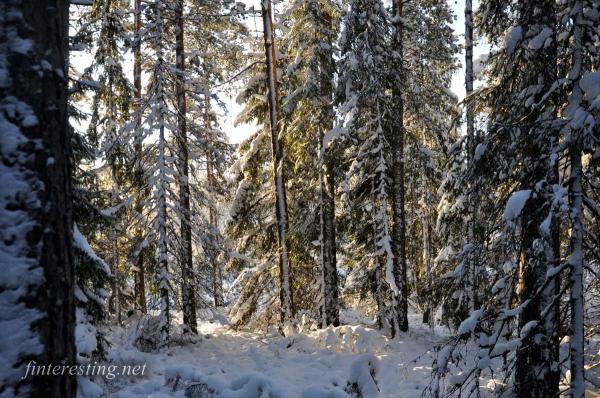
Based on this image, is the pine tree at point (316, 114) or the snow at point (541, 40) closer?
the snow at point (541, 40)

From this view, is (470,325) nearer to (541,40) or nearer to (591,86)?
(591,86)

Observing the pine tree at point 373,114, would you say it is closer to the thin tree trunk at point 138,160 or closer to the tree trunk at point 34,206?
the thin tree trunk at point 138,160

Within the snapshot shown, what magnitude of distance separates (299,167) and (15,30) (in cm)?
1339

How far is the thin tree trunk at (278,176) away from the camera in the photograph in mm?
13055

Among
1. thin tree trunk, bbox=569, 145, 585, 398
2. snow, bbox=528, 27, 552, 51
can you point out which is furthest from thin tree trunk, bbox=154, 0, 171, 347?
thin tree trunk, bbox=569, 145, 585, 398

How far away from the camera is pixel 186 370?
726 cm

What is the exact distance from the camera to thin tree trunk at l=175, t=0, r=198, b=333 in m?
13.1

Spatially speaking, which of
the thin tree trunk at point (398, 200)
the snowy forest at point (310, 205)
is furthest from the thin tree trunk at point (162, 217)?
the thin tree trunk at point (398, 200)

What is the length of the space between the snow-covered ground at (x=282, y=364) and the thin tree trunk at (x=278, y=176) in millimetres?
1201

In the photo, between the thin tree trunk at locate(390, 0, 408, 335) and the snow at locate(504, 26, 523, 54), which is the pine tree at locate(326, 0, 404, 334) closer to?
the thin tree trunk at locate(390, 0, 408, 335)

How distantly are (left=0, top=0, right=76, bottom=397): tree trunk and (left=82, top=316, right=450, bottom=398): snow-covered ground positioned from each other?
4.66 m

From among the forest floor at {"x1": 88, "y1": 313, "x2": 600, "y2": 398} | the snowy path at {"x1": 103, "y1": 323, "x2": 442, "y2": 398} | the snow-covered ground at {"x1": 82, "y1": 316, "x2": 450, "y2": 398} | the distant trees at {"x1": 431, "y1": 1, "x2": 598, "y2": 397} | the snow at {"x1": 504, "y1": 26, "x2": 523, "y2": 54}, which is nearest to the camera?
the distant trees at {"x1": 431, "y1": 1, "x2": 598, "y2": 397}

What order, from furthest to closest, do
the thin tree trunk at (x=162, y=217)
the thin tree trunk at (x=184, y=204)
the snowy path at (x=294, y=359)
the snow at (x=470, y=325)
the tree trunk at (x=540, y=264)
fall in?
1. the thin tree trunk at (x=184, y=204)
2. the thin tree trunk at (x=162, y=217)
3. the snowy path at (x=294, y=359)
4. the tree trunk at (x=540, y=264)
5. the snow at (x=470, y=325)

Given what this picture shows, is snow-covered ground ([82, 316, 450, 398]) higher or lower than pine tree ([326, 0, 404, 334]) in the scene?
lower
